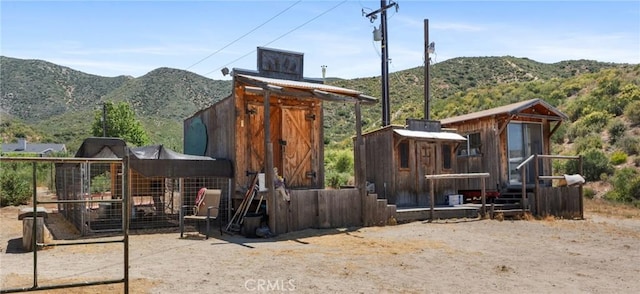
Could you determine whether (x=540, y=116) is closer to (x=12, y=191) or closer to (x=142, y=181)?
(x=142, y=181)

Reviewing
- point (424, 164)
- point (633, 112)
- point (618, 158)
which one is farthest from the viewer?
point (633, 112)

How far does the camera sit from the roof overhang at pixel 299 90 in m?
12.0

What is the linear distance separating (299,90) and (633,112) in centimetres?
2414

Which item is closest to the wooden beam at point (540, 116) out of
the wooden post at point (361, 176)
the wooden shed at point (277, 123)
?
the wooden shed at point (277, 123)

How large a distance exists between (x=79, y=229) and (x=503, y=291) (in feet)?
32.5

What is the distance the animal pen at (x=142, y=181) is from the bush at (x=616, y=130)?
77.2ft

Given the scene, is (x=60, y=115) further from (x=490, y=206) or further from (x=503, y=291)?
(x=503, y=291)

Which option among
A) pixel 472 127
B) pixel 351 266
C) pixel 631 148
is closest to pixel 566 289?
pixel 351 266

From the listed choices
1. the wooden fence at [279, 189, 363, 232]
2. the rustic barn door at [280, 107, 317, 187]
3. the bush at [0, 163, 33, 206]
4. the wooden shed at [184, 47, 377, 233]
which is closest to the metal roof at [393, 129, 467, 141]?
the wooden shed at [184, 47, 377, 233]

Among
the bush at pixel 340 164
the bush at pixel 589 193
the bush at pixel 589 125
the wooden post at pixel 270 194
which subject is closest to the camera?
the wooden post at pixel 270 194

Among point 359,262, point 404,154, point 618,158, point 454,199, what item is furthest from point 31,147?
point 359,262

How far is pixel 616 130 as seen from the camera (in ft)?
93.1

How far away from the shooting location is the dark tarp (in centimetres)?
1248

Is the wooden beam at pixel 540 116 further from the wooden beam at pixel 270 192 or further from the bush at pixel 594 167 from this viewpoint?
the wooden beam at pixel 270 192
